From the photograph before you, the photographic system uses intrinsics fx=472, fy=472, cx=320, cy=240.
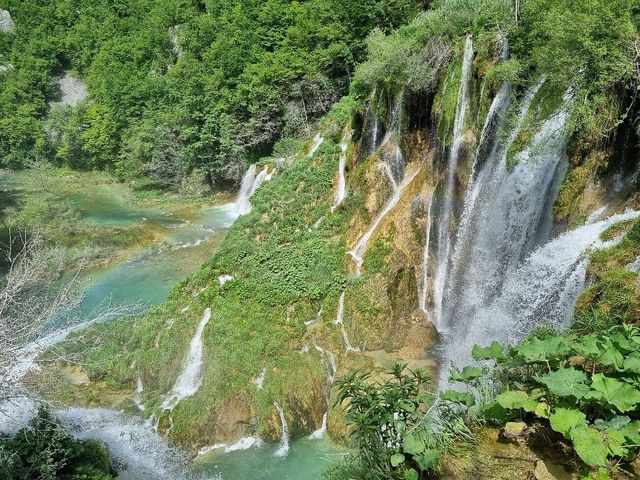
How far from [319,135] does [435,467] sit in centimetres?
1855

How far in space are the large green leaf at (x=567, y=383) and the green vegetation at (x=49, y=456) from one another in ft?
22.6

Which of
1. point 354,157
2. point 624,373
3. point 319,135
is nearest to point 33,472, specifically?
point 624,373

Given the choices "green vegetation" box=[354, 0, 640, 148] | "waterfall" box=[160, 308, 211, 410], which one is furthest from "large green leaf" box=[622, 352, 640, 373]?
"waterfall" box=[160, 308, 211, 410]

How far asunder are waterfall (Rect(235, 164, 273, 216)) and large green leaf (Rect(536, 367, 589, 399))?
2159 cm

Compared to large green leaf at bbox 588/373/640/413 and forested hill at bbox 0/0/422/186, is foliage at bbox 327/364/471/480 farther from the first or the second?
forested hill at bbox 0/0/422/186

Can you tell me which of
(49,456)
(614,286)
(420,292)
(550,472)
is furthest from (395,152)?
(550,472)

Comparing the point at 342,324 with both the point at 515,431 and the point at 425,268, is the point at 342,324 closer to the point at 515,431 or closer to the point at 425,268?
the point at 425,268

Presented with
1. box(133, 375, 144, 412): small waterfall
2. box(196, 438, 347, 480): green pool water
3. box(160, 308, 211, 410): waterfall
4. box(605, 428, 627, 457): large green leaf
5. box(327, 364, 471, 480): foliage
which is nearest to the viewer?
box(605, 428, 627, 457): large green leaf

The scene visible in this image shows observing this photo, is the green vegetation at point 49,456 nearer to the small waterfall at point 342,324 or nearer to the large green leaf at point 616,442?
the small waterfall at point 342,324

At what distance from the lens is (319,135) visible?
843 inches

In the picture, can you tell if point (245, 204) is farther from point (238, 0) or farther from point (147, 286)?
point (238, 0)

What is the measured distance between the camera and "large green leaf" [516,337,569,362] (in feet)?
14.8

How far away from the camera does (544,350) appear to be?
4555 millimetres

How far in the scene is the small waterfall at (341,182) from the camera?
16.7 meters
